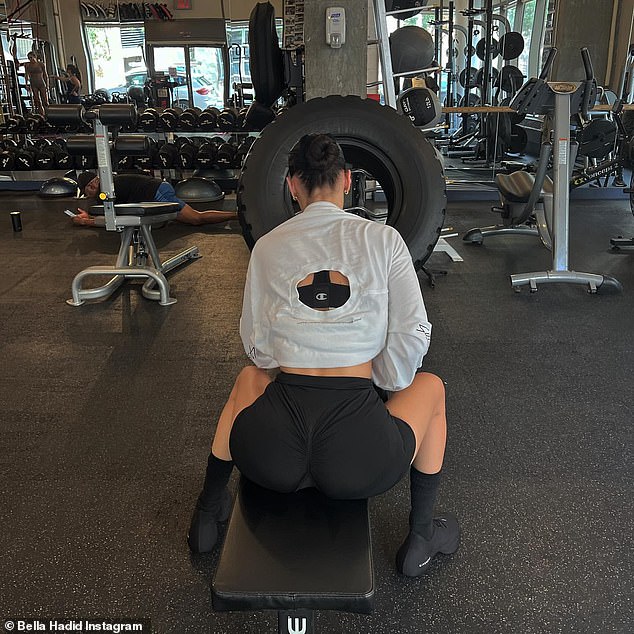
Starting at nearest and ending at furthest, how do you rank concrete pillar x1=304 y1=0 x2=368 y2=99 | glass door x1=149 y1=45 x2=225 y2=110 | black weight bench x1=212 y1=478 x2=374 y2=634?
1. black weight bench x1=212 y1=478 x2=374 y2=634
2. concrete pillar x1=304 y1=0 x2=368 y2=99
3. glass door x1=149 y1=45 x2=225 y2=110

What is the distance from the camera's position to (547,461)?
2.00m

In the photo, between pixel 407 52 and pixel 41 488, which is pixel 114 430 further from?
pixel 407 52

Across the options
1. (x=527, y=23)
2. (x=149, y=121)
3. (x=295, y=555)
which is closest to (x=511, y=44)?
(x=527, y=23)

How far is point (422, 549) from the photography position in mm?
1512

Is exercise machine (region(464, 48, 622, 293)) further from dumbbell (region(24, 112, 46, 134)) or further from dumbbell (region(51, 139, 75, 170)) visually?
dumbbell (region(24, 112, 46, 134))

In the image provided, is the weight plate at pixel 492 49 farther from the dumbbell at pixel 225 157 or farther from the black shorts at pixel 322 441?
the black shorts at pixel 322 441

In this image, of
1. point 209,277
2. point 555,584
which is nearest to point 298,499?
point 555,584

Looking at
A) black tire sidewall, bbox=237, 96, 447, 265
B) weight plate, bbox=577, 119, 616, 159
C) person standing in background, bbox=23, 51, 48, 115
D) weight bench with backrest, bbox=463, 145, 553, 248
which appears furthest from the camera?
person standing in background, bbox=23, 51, 48, 115

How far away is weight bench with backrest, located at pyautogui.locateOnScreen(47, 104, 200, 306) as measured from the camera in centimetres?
344

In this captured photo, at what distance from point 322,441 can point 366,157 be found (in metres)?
1.68

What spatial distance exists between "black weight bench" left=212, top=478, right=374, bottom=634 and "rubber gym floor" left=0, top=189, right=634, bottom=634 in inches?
2.0

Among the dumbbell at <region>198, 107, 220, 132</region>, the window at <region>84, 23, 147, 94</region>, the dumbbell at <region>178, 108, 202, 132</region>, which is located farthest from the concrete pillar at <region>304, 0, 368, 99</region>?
the window at <region>84, 23, 147, 94</region>

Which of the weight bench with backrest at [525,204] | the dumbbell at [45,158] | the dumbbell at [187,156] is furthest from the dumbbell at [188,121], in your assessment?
the weight bench with backrest at [525,204]

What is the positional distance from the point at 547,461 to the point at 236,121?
21.6 ft
